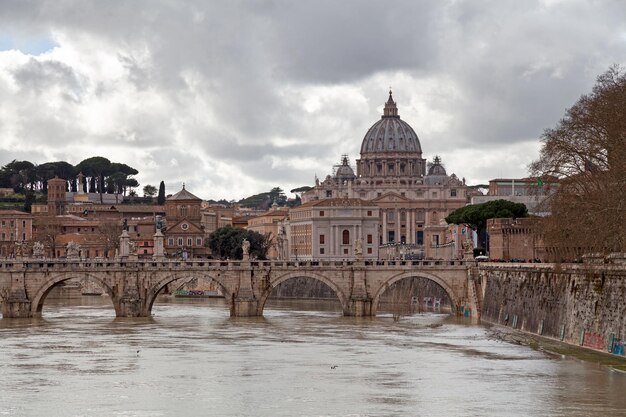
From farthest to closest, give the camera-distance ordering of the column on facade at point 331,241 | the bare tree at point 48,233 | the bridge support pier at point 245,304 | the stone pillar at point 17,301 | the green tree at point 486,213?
the bare tree at point 48,233
the column on facade at point 331,241
the green tree at point 486,213
the bridge support pier at point 245,304
the stone pillar at point 17,301

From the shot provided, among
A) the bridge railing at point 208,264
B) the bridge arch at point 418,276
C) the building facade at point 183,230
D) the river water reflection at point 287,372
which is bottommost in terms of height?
the river water reflection at point 287,372

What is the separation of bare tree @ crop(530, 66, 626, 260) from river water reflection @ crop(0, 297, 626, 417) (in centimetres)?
579

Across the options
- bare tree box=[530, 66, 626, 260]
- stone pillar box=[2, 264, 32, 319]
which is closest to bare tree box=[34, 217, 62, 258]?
stone pillar box=[2, 264, 32, 319]

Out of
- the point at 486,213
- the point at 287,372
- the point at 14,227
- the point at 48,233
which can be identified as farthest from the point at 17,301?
the point at 48,233

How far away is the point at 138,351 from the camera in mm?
67750

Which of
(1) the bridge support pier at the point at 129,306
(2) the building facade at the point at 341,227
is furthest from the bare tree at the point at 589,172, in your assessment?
(2) the building facade at the point at 341,227

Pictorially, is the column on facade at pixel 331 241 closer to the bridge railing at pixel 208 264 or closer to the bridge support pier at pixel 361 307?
the bridge railing at pixel 208 264

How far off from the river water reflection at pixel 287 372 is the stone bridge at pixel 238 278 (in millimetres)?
4397

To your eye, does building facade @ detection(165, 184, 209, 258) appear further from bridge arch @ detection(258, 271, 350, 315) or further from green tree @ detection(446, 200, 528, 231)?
bridge arch @ detection(258, 271, 350, 315)

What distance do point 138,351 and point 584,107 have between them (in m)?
24.5

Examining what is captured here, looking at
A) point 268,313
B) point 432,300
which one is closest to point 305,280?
point 432,300

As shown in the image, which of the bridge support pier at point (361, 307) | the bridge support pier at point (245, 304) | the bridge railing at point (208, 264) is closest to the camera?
the bridge support pier at point (361, 307)

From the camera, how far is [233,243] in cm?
16275

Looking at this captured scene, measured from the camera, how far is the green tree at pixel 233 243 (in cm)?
16175
